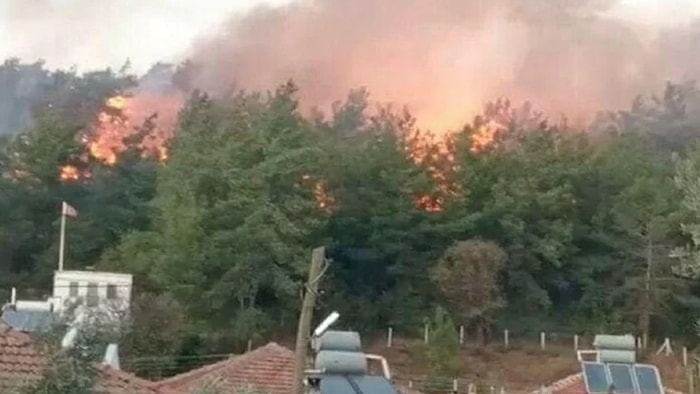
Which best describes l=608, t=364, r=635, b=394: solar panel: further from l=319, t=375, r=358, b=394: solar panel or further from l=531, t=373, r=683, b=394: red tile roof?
l=319, t=375, r=358, b=394: solar panel

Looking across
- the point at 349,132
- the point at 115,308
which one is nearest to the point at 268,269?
the point at 115,308

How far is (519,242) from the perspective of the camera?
50.5 meters

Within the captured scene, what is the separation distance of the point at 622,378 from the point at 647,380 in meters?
0.51

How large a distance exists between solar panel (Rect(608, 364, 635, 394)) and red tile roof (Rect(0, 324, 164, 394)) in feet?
25.0

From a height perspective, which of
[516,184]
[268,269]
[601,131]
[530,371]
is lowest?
[530,371]

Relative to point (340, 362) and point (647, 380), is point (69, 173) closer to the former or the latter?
point (647, 380)

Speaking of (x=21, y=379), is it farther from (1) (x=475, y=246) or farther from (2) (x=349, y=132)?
(2) (x=349, y=132)

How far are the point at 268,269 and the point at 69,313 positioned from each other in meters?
35.0

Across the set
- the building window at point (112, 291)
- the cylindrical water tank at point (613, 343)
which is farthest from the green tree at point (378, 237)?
the cylindrical water tank at point (613, 343)

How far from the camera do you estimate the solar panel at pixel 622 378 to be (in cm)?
2183

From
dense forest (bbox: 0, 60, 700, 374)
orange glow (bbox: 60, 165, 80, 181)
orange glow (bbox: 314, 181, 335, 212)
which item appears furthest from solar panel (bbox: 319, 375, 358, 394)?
orange glow (bbox: 60, 165, 80, 181)

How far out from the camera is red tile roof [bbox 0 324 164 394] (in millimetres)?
10723

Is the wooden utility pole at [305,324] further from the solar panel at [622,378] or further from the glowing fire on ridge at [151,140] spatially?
the glowing fire on ridge at [151,140]

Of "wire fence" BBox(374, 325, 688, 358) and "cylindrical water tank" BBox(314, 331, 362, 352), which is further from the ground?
"wire fence" BBox(374, 325, 688, 358)
